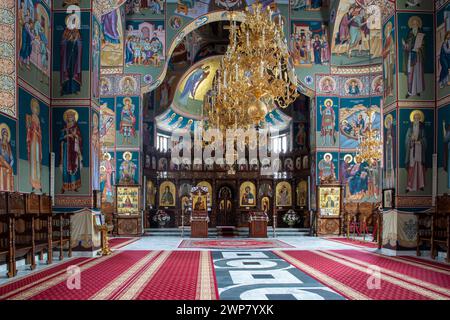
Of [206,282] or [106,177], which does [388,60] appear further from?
[106,177]

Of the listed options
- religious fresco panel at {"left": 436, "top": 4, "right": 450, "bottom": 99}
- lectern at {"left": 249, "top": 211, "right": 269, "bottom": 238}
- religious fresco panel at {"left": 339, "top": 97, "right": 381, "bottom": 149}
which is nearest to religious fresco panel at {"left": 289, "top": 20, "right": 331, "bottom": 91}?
religious fresco panel at {"left": 339, "top": 97, "right": 381, "bottom": 149}

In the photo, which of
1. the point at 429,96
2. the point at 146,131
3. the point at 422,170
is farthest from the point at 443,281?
the point at 146,131

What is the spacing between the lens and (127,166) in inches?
792

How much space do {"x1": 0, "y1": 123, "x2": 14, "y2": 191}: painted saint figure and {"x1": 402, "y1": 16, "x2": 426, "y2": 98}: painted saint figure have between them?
937cm

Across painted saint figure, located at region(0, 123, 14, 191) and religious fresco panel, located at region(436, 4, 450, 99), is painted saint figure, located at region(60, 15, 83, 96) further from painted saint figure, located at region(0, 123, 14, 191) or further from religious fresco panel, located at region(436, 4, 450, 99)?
religious fresco panel, located at region(436, 4, 450, 99)

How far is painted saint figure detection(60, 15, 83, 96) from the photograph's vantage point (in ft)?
40.6

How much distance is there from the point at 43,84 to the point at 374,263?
8.56 metres

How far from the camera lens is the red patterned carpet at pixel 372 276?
6.50m

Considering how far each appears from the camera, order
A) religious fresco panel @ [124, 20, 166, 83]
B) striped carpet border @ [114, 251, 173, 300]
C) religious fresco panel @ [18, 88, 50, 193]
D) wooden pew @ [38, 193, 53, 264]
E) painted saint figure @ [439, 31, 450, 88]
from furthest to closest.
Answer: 1. religious fresco panel @ [124, 20, 166, 83]
2. painted saint figure @ [439, 31, 450, 88]
3. religious fresco panel @ [18, 88, 50, 193]
4. wooden pew @ [38, 193, 53, 264]
5. striped carpet border @ [114, 251, 173, 300]

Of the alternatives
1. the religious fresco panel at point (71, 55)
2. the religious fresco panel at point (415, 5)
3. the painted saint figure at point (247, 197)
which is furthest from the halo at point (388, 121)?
the painted saint figure at point (247, 197)

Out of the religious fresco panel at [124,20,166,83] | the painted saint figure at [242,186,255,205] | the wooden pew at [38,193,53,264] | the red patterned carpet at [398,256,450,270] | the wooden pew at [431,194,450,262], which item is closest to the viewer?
the red patterned carpet at [398,256,450,270]

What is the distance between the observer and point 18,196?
9.73 meters

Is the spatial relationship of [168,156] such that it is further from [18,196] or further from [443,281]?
[443,281]

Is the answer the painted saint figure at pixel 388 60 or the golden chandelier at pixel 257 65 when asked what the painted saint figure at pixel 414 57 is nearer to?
the painted saint figure at pixel 388 60
